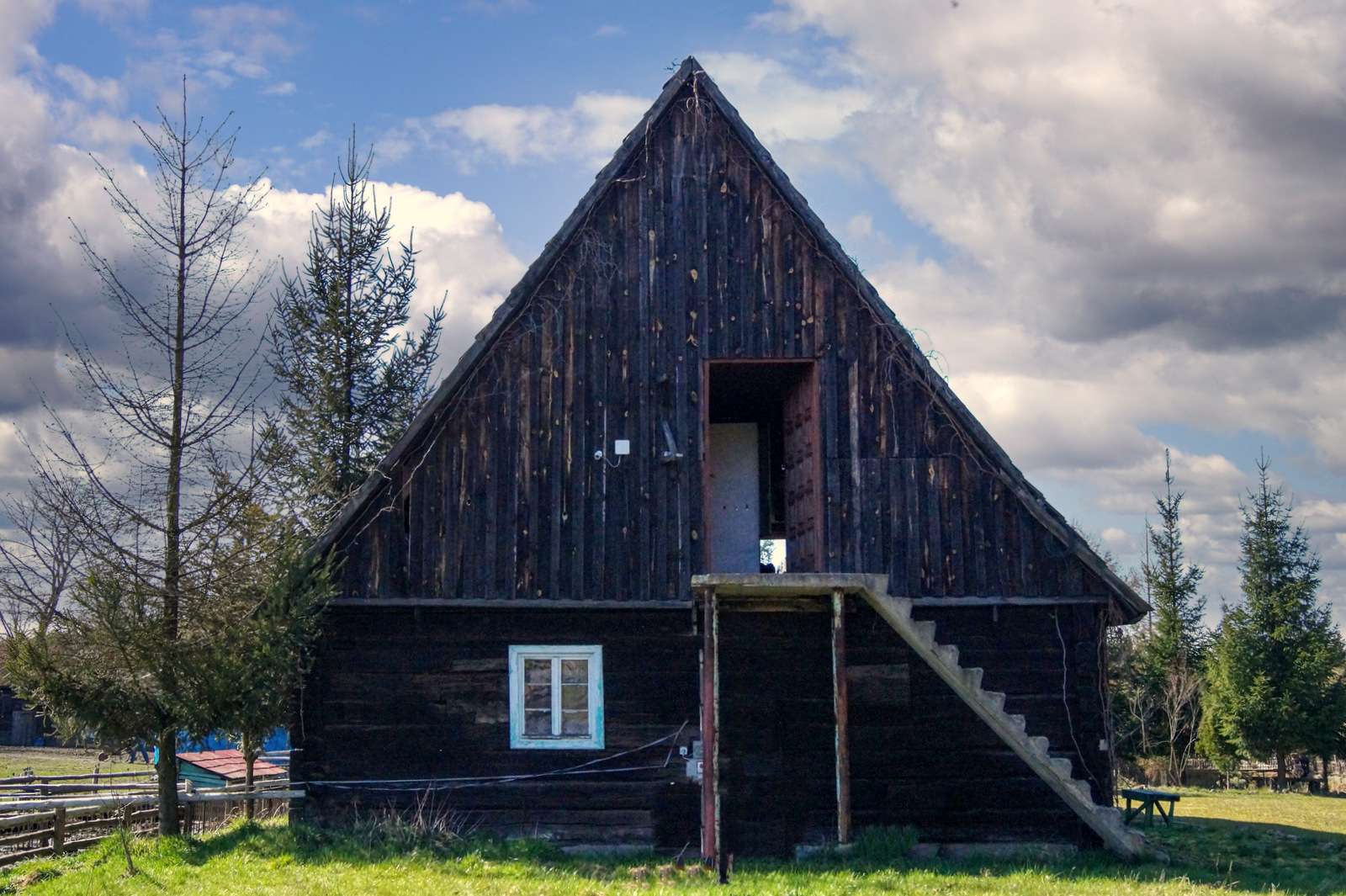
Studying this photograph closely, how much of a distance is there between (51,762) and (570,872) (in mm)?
37521

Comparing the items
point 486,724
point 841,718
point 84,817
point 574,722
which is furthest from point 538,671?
point 84,817

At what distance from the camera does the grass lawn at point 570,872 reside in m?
12.2

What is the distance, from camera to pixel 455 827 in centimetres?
1508

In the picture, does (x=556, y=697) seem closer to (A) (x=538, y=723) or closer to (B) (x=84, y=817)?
(A) (x=538, y=723)

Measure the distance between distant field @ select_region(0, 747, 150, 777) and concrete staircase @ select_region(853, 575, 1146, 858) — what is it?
85.8 ft

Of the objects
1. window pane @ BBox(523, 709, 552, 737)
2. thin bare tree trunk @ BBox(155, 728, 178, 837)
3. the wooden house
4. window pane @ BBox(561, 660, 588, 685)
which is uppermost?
window pane @ BBox(561, 660, 588, 685)

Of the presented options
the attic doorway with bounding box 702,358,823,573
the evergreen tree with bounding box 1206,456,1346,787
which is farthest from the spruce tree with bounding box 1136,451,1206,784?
the attic doorway with bounding box 702,358,823,573

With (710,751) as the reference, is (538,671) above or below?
above

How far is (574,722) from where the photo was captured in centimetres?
1547

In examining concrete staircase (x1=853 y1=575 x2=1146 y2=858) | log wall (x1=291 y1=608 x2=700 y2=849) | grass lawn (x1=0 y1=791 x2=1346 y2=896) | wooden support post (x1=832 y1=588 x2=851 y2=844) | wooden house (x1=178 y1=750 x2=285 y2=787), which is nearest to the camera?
grass lawn (x1=0 y1=791 x2=1346 y2=896)

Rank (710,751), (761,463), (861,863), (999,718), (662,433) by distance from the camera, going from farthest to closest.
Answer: (761,463)
(662,433)
(861,863)
(999,718)
(710,751)

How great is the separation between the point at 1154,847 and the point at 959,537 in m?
4.11

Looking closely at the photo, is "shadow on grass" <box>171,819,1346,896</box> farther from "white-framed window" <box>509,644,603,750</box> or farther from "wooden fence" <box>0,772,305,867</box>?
"white-framed window" <box>509,644,603,750</box>

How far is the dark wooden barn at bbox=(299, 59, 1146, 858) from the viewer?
15359mm
